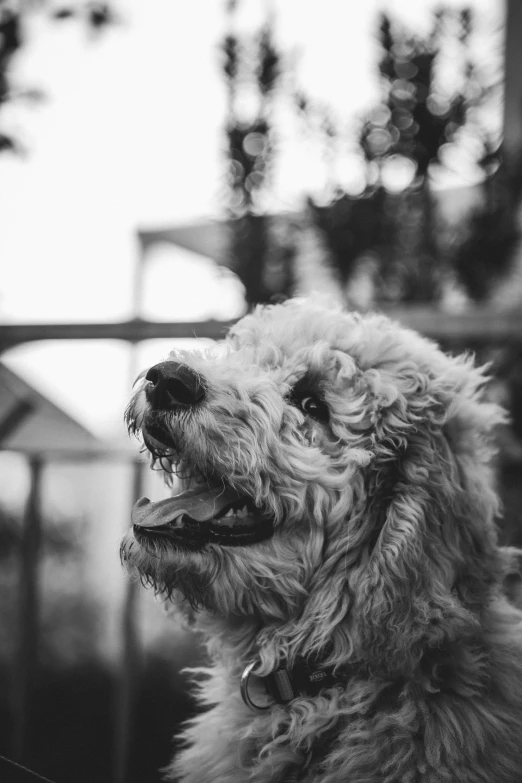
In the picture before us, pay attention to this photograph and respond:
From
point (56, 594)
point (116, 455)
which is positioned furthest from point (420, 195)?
point (56, 594)

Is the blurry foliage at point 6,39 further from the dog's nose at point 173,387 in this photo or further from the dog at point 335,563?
the dog's nose at point 173,387

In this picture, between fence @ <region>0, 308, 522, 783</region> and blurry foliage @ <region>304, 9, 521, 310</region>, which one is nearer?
fence @ <region>0, 308, 522, 783</region>

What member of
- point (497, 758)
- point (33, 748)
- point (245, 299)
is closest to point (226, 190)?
point (245, 299)

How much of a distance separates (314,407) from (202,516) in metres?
0.52

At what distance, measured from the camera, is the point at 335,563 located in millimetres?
1949

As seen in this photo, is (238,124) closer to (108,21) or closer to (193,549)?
(108,21)

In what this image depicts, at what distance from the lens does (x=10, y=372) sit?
3.11 meters

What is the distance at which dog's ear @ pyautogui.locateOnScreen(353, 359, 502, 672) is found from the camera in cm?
173

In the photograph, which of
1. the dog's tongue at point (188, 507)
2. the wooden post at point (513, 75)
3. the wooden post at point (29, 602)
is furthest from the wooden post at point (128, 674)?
the wooden post at point (513, 75)

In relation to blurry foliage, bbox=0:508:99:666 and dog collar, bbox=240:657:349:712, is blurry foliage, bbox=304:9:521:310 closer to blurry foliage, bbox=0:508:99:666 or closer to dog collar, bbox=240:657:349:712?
blurry foliage, bbox=0:508:99:666

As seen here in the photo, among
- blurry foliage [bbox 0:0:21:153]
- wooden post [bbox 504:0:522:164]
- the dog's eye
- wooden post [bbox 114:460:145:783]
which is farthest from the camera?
wooden post [bbox 504:0:522:164]

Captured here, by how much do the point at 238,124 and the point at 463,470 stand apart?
4.52 m

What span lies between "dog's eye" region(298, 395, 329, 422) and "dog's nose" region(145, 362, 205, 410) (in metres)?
0.41

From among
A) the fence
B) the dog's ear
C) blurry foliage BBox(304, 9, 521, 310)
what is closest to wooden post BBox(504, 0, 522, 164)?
blurry foliage BBox(304, 9, 521, 310)
